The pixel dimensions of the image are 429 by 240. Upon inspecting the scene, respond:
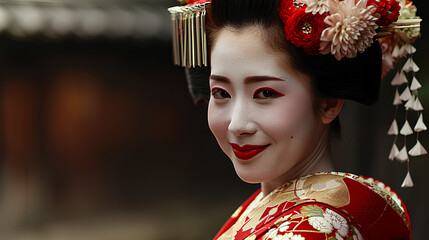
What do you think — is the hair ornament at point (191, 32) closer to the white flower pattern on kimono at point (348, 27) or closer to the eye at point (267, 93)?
the eye at point (267, 93)

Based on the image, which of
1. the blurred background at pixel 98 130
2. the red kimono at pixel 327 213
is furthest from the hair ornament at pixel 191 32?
the blurred background at pixel 98 130

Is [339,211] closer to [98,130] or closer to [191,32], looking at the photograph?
[191,32]

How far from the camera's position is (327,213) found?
99 cm

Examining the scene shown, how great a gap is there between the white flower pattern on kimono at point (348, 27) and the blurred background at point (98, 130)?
8.49 ft

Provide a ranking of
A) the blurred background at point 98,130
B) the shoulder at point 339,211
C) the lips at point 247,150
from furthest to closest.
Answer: the blurred background at point 98,130 < the lips at point 247,150 < the shoulder at point 339,211

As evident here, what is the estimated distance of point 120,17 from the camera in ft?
11.1

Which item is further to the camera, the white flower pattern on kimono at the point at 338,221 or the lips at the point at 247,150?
the lips at the point at 247,150

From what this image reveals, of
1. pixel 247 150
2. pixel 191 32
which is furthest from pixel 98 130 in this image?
pixel 247 150

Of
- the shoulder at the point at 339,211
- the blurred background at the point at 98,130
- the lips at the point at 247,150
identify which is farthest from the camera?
the blurred background at the point at 98,130

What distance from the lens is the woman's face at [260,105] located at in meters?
1.06

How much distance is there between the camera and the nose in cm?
107

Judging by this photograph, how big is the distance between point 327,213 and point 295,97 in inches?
10.5

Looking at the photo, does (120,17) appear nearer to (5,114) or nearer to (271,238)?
(5,114)

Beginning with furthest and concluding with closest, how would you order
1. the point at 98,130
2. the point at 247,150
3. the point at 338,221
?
the point at 98,130 < the point at 247,150 < the point at 338,221
